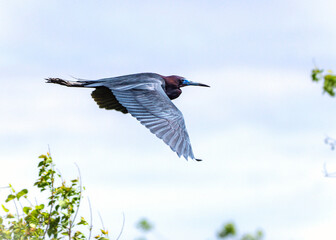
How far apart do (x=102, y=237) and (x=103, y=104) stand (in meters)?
5.01

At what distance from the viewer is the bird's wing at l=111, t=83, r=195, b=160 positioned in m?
8.30

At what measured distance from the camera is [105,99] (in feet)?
35.6

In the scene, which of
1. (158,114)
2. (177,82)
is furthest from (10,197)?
(177,82)

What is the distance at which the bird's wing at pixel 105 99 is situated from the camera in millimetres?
10742

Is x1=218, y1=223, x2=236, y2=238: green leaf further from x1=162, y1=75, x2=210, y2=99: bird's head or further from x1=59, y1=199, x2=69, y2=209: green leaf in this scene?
x1=162, y1=75, x2=210, y2=99: bird's head

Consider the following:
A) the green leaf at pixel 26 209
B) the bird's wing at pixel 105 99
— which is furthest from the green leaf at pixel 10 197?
the bird's wing at pixel 105 99

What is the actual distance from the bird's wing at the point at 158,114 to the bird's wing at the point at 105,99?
1.03m

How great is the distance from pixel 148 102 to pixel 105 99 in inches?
68.3

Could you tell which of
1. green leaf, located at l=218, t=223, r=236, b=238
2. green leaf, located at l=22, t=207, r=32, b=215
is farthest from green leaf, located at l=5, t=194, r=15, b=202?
green leaf, located at l=218, t=223, r=236, b=238

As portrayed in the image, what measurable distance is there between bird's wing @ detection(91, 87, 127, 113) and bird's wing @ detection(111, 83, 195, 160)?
103 centimetres

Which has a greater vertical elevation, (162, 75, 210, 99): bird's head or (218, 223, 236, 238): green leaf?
(162, 75, 210, 99): bird's head

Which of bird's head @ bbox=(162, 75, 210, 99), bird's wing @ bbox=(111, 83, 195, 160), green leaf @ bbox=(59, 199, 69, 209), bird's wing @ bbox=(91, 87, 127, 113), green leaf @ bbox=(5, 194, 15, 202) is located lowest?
green leaf @ bbox=(59, 199, 69, 209)

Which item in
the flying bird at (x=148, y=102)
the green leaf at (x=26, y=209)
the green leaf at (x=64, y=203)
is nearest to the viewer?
the green leaf at (x=26, y=209)

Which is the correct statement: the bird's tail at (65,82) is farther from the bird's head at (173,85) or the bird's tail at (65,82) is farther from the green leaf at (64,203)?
the green leaf at (64,203)
